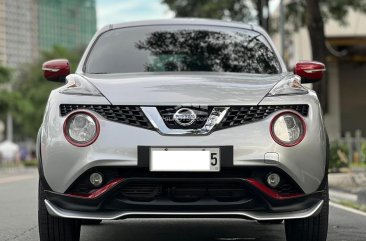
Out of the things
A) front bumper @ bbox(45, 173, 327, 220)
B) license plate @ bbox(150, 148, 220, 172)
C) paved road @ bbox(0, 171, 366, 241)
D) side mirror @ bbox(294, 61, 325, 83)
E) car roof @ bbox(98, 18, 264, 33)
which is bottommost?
paved road @ bbox(0, 171, 366, 241)

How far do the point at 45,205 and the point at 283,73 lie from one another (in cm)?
199

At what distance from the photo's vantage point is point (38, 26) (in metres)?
117

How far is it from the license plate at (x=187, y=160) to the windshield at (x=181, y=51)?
4.29ft

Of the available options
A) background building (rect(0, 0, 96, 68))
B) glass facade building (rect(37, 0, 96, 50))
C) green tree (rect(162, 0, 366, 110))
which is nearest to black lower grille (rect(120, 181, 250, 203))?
green tree (rect(162, 0, 366, 110))

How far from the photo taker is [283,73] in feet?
17.2

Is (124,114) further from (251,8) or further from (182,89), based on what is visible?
(251,8)

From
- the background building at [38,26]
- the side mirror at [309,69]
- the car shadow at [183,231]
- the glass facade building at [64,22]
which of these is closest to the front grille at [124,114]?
the side mirror at [309,69]

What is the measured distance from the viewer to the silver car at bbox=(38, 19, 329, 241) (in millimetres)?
4148

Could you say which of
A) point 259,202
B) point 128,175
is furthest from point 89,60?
point 259,202

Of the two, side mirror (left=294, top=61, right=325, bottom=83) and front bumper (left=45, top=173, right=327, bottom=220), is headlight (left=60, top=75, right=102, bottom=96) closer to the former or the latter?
front bumper (left=45, top=173, right=327, bottom=220)

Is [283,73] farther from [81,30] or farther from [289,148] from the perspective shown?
[81,30]

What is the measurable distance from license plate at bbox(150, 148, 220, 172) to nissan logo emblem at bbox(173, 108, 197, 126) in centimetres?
17

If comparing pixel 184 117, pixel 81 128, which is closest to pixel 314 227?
pixel 184 117

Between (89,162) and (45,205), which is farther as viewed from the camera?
(45,205)
